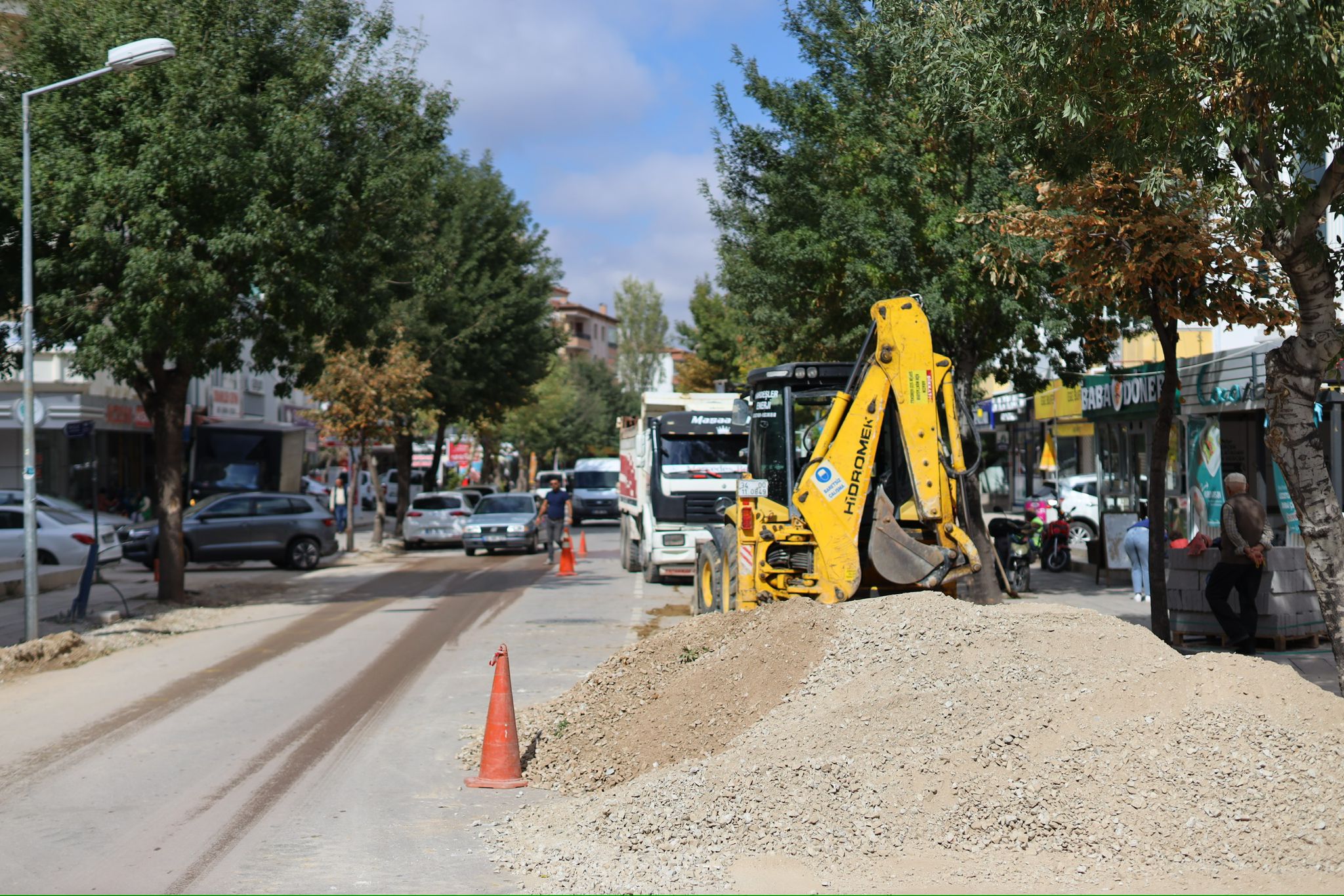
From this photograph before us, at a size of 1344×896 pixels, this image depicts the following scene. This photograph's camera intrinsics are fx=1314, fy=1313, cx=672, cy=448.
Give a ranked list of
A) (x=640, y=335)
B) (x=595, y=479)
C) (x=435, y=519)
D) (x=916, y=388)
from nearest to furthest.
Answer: (x=916, y=388) < (x=435, y=519) < (x=595, y=479) < (x=640, y=335)

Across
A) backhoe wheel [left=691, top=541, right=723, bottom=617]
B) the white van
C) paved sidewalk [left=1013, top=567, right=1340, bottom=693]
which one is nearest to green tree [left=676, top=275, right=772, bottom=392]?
the white van

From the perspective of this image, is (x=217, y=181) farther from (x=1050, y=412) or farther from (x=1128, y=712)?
(x=1050, y=412)

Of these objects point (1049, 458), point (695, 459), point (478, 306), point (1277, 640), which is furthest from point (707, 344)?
point (1277, 640)

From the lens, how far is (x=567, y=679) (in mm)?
12664

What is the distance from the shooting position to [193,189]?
18.1 meters

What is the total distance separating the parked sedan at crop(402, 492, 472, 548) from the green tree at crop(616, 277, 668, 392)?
212ft

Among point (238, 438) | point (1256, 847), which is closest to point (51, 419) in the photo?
point (238, 438)

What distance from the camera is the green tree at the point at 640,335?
10144cm

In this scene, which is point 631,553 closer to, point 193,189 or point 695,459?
point 695,459

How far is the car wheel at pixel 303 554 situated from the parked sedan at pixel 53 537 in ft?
12.5

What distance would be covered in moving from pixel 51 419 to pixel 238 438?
5.90 meters

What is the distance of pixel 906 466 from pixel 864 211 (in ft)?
22.1

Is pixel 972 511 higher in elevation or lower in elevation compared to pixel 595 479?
lower

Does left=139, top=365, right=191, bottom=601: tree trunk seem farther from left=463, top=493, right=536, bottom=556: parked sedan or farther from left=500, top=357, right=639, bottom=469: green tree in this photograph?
left=500, top=357, right=639, bottom=469: green tree
